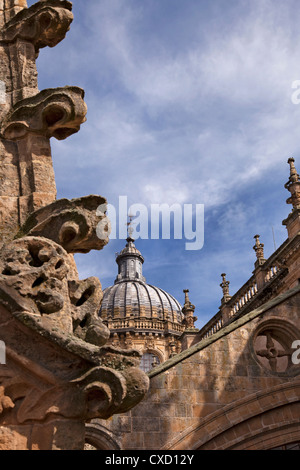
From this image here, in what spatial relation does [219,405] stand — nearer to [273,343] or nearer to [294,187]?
[273,343]

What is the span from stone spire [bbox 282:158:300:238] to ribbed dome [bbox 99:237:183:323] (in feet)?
119

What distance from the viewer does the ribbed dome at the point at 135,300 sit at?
56.6 m

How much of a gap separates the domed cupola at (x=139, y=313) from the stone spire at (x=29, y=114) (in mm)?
40532

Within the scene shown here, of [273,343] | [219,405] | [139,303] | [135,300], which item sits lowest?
[219,405]

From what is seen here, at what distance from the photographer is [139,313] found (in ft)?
186

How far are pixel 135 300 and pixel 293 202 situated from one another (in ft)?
137

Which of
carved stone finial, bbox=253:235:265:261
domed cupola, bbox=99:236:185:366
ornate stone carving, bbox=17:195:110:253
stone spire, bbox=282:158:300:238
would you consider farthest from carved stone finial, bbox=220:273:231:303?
ornate stone carving, bbox=17:195:110:253

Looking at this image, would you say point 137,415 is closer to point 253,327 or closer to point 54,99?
point 253,327

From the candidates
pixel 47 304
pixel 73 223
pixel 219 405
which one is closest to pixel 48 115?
pixel 73 223

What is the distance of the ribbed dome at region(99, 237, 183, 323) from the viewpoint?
186 ft

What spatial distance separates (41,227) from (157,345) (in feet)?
158

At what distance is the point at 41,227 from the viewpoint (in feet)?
12.4

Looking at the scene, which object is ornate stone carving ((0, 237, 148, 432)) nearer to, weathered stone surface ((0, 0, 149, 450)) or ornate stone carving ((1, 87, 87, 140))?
weathered stone surface ((0, 0, 149, 450))

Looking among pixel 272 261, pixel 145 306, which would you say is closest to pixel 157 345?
pixel 145 306
